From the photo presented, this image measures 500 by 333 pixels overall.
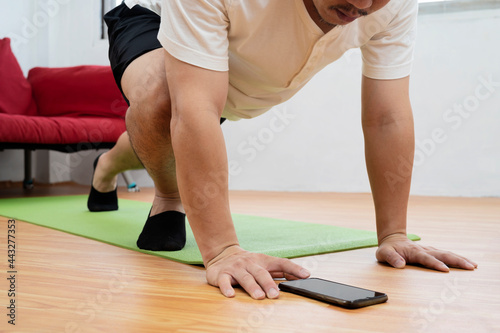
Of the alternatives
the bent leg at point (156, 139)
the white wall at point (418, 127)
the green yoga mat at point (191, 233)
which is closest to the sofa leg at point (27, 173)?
the white wall at point (418, 127)

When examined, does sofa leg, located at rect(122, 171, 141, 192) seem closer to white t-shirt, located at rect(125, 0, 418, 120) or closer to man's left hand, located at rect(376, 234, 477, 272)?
white t-shirt, located at rect(125, 0, 418, 120)

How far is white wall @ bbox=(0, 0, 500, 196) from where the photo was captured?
8.49 ft

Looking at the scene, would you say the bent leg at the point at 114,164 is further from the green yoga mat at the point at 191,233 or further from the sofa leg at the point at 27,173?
the sofa leg at the point at 27,173

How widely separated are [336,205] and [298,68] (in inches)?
51.6

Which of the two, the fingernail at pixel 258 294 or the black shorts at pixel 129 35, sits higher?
the black shorts at pixel 129 35

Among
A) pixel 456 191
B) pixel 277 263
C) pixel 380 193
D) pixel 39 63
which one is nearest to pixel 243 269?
pixel 277 263

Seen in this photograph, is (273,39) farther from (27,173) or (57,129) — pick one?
(27,173)

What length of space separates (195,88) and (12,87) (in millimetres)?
2482

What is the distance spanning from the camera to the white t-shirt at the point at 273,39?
Result: 0.84 meters

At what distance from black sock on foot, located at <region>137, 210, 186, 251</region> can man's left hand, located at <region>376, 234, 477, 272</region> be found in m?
0.41

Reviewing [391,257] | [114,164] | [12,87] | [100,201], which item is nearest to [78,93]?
[12,87]

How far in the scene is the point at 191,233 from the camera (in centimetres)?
137

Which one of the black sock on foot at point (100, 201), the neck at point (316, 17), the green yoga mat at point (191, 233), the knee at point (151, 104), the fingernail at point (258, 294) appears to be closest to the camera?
the fingernail at point (258, 294)

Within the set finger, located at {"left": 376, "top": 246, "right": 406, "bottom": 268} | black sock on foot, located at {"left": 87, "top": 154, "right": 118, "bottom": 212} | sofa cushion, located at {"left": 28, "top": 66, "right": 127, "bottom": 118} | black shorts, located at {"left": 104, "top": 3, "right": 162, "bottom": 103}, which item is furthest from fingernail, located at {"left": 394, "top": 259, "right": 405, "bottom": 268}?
sofa cushion, located at {"left": 28, "top": 66, "right": 127, "bottom": 118}
